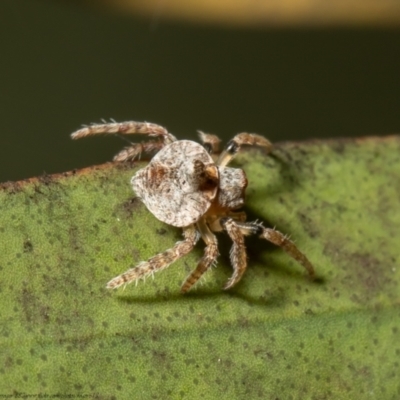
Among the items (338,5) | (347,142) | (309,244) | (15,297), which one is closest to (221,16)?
(338,5)

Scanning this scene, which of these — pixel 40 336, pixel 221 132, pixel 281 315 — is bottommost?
pixel 221 132

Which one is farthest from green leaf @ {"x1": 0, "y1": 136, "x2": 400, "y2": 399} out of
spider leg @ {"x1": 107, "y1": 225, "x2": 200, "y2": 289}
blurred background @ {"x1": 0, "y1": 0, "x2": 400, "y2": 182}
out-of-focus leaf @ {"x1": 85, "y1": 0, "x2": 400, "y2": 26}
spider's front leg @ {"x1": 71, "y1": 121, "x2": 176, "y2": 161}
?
blurred background @ {"x1": 0, "y1": 0, "x2": 400, "y2": 182}

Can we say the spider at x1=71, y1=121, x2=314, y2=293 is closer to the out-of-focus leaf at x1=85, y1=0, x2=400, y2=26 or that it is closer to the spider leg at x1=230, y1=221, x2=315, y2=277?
the spider leg at x1=230, y1=221, x2=315, y2=277

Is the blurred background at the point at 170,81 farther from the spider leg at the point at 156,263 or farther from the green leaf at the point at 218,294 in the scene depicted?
the spider leg at the point at 156,263

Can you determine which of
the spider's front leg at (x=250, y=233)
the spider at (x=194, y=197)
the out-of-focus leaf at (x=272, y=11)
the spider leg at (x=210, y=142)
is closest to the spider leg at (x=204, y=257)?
the spider at (x=194, y=197)

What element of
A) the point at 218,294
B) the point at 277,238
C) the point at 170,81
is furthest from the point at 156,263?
the point at 170,81

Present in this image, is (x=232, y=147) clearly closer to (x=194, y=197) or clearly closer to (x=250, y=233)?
(x=194, y=197)

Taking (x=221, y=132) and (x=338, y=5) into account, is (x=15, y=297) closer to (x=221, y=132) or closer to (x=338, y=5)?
(x=338, y=5)
